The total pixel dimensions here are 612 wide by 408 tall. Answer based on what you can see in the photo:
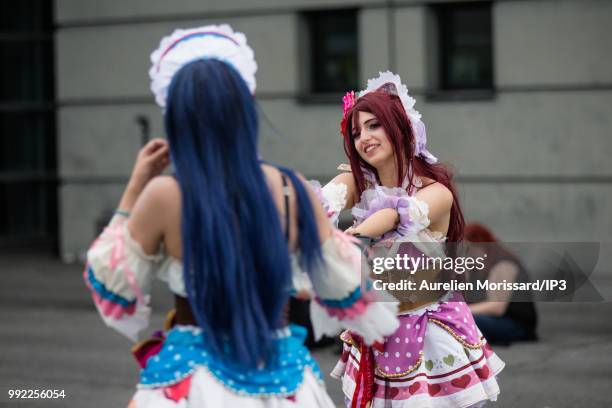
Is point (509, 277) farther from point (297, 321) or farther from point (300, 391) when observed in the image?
point (300, 391)

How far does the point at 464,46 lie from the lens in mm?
14602

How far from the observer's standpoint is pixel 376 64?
14.6m

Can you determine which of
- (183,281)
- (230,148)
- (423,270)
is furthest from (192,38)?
(423,270)

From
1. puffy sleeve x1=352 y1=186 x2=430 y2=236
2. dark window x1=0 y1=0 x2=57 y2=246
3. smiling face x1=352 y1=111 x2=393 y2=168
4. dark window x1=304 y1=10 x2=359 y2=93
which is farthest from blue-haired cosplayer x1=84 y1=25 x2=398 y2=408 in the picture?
dark window x1=0 y1=0 x2=57 y2=246

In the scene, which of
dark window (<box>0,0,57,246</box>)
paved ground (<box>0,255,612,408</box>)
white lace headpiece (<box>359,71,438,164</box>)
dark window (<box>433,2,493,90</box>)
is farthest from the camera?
dark window (<box>0,0,57,246</box>)

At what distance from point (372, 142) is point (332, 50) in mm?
10313

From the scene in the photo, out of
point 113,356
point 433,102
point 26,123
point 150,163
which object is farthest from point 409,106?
point 26,123

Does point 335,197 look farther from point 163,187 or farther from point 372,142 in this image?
point 163,187

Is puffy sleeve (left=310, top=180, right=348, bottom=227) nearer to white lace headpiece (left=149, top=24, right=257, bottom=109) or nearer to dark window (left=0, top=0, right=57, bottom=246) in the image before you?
white lace headpiece (left=149, top=24, right=257, bottom=109)

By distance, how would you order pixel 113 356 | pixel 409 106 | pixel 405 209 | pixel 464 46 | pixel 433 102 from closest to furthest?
pixel 405 209 → pixel 409 106 → pixel 113 356 → pixel 433 102 → pixel 464 46

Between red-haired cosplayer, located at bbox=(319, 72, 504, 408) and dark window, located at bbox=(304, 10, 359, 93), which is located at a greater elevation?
dark window, located at bbox=(304, 10, 359, 93)

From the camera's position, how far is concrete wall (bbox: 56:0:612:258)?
44.9ft

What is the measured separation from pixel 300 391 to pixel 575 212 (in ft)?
34.8

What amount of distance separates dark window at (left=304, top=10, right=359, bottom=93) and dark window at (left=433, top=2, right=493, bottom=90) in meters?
1.10
